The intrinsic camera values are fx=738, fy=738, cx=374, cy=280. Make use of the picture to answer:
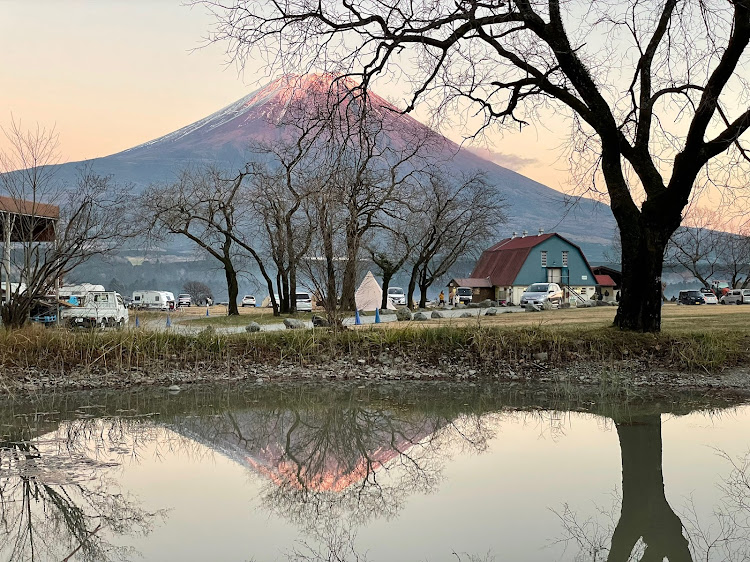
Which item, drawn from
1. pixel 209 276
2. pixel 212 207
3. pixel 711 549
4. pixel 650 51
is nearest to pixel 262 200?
pixel 212 207

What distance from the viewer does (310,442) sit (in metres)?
9.81

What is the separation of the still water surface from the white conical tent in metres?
32.7

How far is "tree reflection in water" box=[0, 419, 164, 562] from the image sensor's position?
5.77 meters

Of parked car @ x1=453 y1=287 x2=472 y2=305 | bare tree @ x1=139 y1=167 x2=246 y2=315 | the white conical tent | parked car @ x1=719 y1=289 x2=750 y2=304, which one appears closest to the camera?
bare tree @ x1=139 y1=167 x2=246 y2=315

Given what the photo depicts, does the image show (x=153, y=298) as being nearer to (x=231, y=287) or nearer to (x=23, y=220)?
(x=231, y=287)

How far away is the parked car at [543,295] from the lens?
47356 mm

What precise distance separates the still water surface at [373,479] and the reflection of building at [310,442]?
1.4 inches

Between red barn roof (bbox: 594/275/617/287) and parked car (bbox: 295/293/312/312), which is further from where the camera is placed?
red barn roof (bbox: 594/275/617/287)

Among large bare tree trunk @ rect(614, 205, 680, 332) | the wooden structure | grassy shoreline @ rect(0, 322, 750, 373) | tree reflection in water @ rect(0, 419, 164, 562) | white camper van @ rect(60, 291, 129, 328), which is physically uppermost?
the wooden structure

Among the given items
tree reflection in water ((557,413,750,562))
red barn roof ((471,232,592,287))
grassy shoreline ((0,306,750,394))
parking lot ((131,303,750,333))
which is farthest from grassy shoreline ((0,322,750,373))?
red barn roof ((471,232,592,287))

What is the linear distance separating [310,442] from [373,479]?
2066 mm

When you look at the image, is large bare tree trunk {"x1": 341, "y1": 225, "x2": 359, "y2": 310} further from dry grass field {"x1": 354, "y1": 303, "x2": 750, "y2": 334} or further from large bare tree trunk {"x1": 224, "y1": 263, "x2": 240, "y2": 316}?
large bare tree trunk {"x1": 224, "y1": 263, "x2": 240, "y2": 316}

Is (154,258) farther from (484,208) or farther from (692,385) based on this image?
(692,385)

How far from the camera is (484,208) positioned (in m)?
53.2
